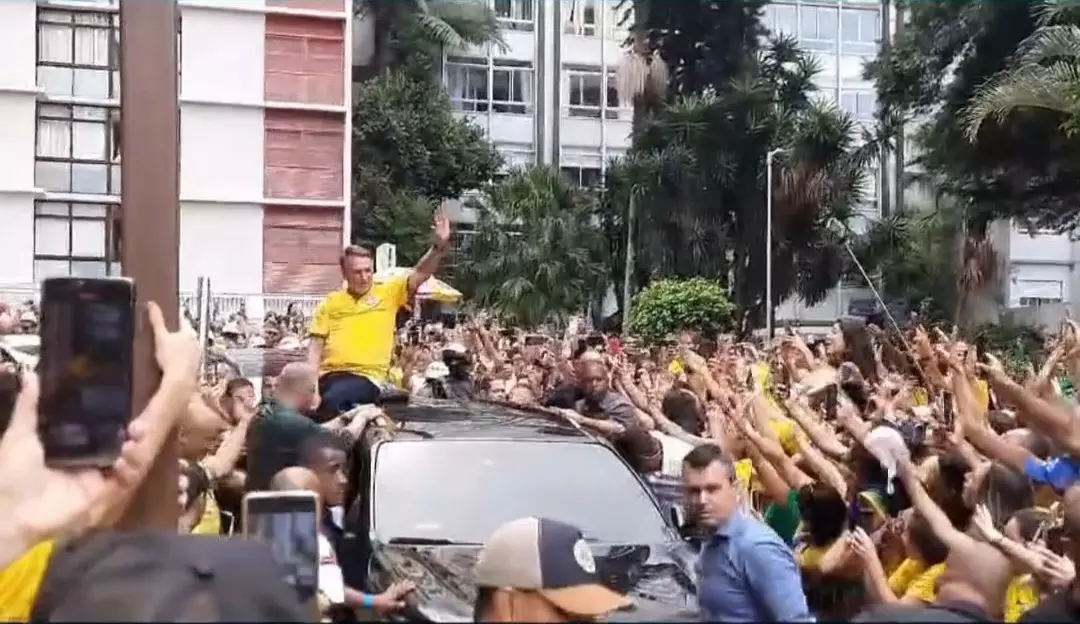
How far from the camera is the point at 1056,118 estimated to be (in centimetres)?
2059

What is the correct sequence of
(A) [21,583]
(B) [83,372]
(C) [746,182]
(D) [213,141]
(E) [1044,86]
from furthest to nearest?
1. (C) [746,182]
2. (D) [213,141]
3. (E) [1044,86]
4. (A) [21,583]
5. (B) [83,372]

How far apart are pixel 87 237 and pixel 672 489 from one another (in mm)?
23473

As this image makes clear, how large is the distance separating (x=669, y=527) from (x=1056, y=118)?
16162 millimetres

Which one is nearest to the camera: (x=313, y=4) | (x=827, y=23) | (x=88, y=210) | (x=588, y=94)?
(x=88, y=210)

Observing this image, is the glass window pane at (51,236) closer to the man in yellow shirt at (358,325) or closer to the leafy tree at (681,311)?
the leafy tree at (681,311)

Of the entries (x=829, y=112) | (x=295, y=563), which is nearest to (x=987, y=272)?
(x=829, y=112)

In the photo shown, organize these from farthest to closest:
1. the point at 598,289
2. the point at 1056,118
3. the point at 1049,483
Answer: the point at 598,289, the point at 1056,118, the point at 1049,483


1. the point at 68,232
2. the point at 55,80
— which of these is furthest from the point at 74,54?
the point at 68,232

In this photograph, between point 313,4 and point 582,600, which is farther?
point 313,4

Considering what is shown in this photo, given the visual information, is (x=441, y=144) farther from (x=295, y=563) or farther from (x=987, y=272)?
(x=295, y=563)

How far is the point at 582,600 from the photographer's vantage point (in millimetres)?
2949

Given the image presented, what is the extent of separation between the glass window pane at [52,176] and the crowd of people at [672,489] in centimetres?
1901

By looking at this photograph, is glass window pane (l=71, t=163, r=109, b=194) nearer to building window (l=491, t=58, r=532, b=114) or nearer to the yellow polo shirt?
the yellow polo shirt

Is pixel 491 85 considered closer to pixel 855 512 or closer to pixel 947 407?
pixel 947 407
